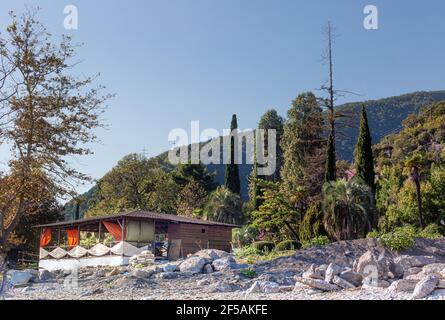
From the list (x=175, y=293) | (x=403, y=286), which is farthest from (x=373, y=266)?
(x=175, y=293)

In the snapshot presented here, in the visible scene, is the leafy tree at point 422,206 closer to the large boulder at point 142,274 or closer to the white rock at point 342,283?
the large boulder at point 142,274

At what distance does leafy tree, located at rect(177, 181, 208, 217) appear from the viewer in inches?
1715

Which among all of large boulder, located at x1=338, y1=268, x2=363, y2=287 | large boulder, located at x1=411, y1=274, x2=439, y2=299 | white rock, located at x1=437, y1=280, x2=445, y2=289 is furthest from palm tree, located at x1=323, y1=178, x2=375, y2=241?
large boulder, located at x1=411, y1=274, x2=439, y2=299

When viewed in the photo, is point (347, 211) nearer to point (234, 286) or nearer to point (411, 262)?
point (411, 262)

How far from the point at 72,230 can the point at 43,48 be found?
64.7 ft

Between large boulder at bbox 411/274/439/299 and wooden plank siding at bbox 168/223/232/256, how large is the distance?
1839 cm

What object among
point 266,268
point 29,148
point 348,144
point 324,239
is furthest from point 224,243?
point 348,144

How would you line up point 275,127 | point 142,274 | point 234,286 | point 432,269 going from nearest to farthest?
point 432,269
point 234,286
point 142,274
point 275,127

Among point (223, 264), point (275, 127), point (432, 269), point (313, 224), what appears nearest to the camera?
point (432, 269)

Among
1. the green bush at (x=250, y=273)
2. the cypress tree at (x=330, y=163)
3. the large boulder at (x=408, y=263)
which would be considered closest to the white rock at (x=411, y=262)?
the large boulder at (x=408, y=263)

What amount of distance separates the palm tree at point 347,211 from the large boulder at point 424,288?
14.4 meters

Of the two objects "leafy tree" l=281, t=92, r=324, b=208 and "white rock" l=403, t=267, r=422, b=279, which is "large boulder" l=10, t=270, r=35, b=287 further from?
"leafy tree" l=281, t=92, r=324, b=208

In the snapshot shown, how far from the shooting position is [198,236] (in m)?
29.8

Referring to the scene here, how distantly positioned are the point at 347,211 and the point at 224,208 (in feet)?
60.0
